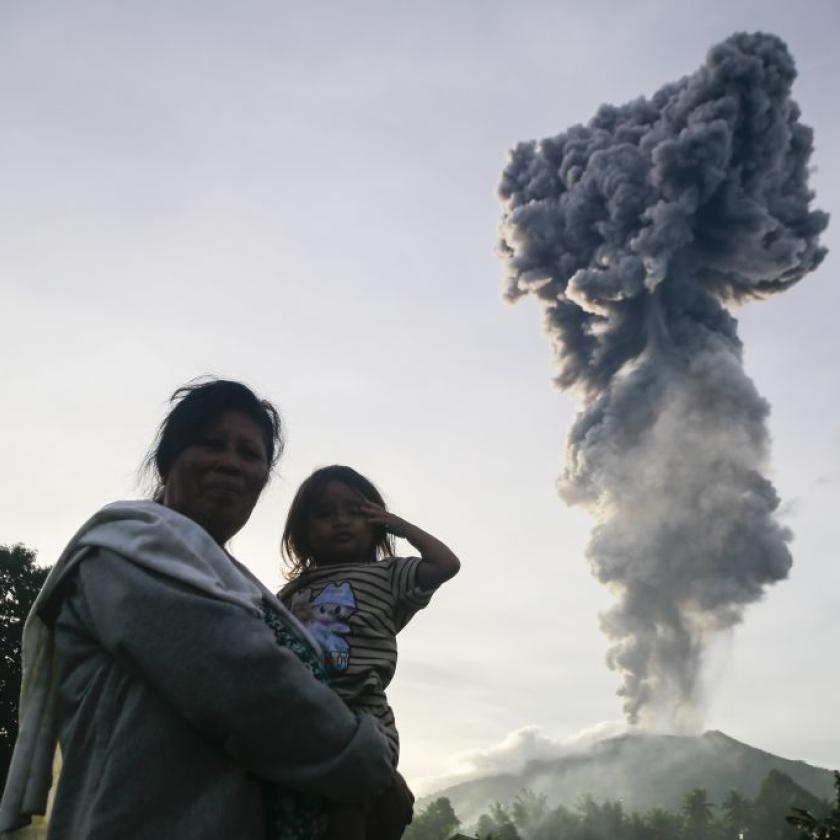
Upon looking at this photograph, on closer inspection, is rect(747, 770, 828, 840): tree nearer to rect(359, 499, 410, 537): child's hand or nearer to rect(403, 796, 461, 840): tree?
rect(403, 796, 461, 840): tree

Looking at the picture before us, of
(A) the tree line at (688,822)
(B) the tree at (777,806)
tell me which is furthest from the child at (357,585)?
(B) the tree at (777,806)

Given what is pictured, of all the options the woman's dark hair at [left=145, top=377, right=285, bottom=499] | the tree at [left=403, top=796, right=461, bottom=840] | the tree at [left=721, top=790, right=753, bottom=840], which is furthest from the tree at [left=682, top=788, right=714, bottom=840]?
the woman's dark hair at [left=145, top=377, right=285, bottom=499]

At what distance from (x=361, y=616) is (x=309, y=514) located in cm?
76

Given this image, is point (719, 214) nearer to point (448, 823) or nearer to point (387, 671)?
point (387, 671)

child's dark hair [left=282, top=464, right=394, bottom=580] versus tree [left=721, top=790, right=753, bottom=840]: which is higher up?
child's dark hair [left=282, top=464, right=394, bottom=580]

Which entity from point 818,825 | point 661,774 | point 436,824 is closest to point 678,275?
point 818,825

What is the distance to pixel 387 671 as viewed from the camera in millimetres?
2764

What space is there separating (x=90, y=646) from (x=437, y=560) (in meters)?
1.51

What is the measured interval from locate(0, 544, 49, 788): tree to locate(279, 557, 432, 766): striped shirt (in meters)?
16.9

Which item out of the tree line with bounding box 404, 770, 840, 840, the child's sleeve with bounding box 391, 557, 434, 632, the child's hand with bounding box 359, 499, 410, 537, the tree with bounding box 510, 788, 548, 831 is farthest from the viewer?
the tree with bounding box 510, 788, 548, 831

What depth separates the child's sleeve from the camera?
299cm

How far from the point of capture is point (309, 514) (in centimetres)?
349

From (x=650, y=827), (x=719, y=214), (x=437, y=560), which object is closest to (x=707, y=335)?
(x=719, y=214)

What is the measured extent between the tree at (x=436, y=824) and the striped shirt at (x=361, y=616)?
79417mm
